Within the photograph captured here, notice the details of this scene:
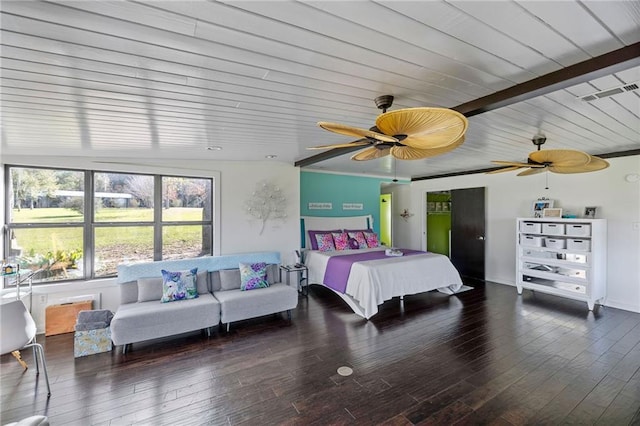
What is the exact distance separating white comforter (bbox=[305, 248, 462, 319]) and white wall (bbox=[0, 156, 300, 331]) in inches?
35.5

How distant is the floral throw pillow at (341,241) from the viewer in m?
5.58

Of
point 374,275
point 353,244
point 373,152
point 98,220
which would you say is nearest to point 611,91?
point 373,152

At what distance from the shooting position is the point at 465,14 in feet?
4.09

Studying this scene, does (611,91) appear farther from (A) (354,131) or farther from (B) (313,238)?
(B) (313,238)

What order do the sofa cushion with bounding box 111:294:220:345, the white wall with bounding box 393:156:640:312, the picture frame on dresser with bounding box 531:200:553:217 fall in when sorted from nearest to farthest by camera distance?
the sofa cushion with bounding box 111:294:220:345
the white wall with bounding box 393:156:640:312
the picture frame on dresser with bounding box 531:200:553:217

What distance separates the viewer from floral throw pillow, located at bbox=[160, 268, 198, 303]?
11.3 ft

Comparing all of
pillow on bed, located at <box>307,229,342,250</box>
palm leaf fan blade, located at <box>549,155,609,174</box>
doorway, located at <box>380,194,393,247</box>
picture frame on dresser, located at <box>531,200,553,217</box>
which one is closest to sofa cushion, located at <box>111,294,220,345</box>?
pillow on bed, located at <box>307,229,342,250</box>

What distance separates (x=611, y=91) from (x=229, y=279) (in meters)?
4.33

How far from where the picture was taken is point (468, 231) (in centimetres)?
635

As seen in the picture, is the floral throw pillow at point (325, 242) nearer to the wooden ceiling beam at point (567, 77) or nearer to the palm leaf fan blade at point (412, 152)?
the palm leaf fan blade at point (412, 152)

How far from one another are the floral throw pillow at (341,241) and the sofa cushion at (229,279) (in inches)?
85.0

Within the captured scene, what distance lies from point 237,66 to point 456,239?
21.0ft

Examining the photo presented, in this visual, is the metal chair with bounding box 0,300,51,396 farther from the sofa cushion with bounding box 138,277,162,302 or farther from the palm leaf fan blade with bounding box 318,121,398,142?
the palm leaf fan blade with bounding box 318,121,398,142

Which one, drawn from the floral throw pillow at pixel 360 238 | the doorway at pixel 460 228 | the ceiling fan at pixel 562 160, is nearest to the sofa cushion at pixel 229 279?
the floral throw pillow at pixel 360 238
